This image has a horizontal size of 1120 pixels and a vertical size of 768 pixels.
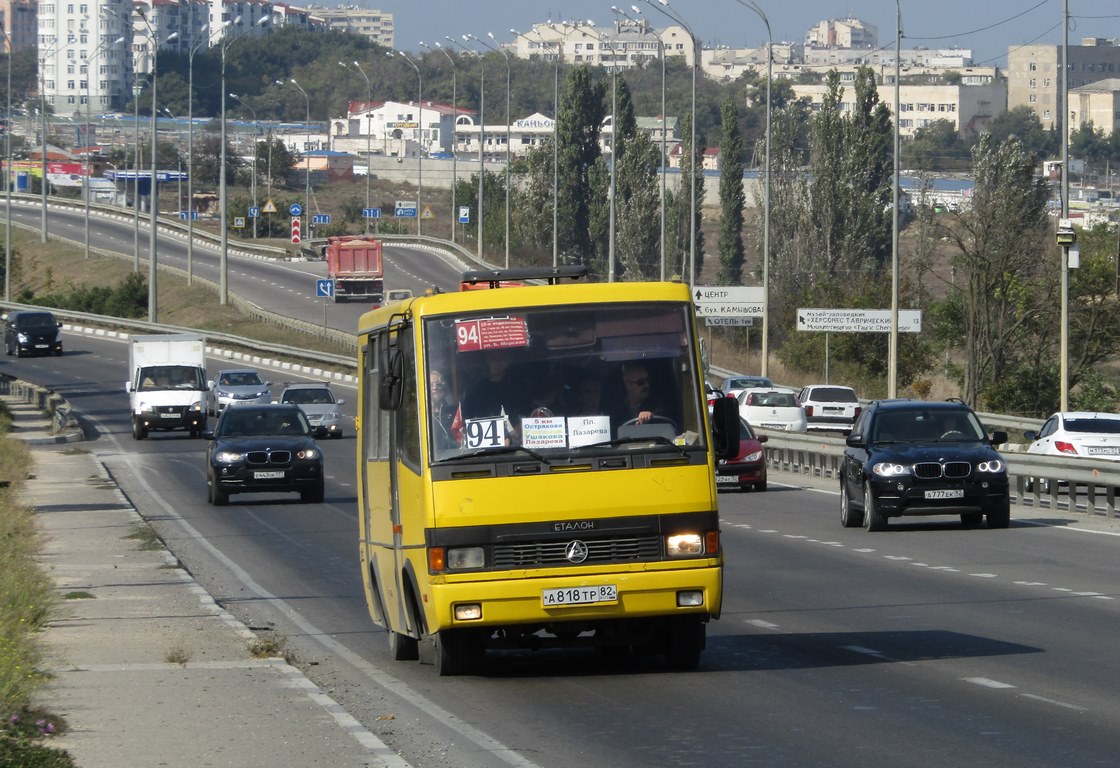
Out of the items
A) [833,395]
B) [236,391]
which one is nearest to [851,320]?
[833,395]

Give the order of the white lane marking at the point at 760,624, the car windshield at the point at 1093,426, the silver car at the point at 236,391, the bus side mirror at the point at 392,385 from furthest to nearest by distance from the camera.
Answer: the silver car at the point at 236,391 < the car windshield at the point at 1093,426 < the white lane marking at the point at 760,624 < the bus side mirror at the point at 392,385

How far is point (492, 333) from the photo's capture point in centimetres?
1169

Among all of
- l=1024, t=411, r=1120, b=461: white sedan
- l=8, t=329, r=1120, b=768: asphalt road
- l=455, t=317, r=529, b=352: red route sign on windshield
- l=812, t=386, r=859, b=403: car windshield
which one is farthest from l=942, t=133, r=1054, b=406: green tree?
l=455, t=317, r=529, b=352: red route sign on windshield

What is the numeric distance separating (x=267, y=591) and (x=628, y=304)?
310 inches

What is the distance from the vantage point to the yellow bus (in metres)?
11.2

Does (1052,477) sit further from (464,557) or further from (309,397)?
(309,397)

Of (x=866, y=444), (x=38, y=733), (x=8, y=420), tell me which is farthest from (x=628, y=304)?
(x=8, y=420)

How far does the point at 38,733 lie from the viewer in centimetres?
922

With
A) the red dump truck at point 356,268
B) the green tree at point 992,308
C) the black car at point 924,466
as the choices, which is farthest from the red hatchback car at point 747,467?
the red dump truck at point 356,268

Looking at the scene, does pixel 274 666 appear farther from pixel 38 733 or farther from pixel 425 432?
pixel 38 733

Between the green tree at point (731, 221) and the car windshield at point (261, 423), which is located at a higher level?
the green tree at point (731, 221)

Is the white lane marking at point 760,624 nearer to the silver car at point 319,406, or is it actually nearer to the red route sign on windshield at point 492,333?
the red route sign on windshield at point 492,333

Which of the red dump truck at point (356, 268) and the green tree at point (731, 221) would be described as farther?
the green tree at point (731, 221)

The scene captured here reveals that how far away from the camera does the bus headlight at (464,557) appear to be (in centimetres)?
1122
